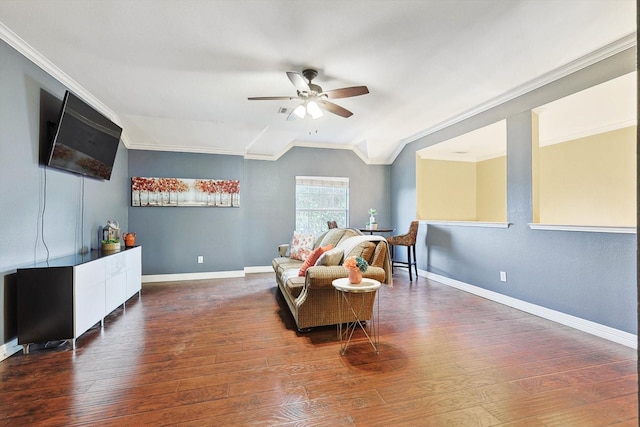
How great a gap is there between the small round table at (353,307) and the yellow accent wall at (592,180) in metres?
3.63

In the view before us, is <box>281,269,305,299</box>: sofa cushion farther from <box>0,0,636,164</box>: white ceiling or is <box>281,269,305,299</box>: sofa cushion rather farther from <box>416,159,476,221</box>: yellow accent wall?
<box>416,159,476,221</box>: yellow accent wall

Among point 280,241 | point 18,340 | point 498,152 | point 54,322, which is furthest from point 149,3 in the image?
point 498,152

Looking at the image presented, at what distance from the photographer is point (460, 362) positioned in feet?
7.14

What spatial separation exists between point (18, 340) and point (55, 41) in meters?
2.48

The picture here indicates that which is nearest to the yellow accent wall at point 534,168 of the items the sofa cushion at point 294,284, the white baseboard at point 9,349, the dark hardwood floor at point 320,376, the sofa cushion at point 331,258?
the dark hardwood floor at point 320,376

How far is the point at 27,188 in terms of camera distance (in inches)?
99.0

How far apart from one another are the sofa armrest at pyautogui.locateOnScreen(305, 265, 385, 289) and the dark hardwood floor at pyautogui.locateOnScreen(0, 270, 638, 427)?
519 mm

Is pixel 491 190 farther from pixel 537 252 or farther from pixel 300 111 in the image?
pixel 300 111

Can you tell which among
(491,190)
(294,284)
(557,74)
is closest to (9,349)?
(294,284)

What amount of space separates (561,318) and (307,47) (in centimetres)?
368

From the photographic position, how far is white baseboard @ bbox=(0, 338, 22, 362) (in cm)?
222

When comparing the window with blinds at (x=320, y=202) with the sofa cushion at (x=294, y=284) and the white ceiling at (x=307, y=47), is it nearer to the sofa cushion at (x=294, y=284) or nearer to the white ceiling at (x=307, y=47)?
the white ceiling at (x=307, y=47)

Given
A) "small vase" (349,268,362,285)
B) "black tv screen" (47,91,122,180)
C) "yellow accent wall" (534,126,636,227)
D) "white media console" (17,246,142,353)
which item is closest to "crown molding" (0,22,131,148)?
"black tv screen" (47,91,122,180)

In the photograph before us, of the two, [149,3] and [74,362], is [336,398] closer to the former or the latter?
[74,362]
